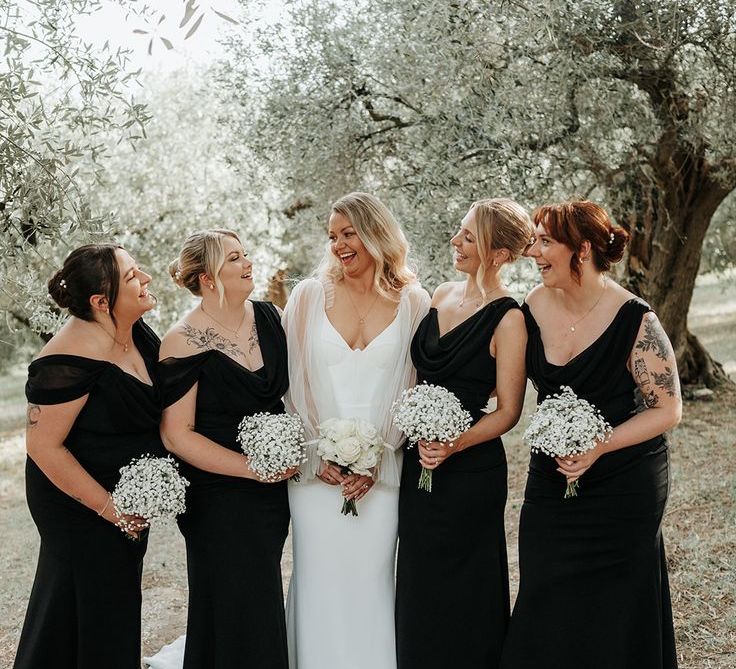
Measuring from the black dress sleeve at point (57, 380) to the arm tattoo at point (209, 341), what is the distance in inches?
21.8

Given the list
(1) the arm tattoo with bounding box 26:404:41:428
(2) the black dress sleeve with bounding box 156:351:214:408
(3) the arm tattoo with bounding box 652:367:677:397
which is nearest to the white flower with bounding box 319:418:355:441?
(2) the black dress sleeve with bounding box 156:351:214:408

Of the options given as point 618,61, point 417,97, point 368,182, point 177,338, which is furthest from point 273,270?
point 177,338

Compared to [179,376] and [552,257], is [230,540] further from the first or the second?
[552,257]

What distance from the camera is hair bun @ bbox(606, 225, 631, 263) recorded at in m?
4.32

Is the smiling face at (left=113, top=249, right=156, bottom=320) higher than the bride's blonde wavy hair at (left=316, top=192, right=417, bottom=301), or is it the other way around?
the bride's blonde wavy hair at (left=316, top=192, right=417, bottom=301)

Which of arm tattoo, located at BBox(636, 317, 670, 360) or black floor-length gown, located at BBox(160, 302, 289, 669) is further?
black floor-length gown, located at BBox(160, 302, 289, 669)

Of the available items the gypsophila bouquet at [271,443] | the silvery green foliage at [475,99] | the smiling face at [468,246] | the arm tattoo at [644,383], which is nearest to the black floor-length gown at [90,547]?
the gypsophila bouquet at [271,443]

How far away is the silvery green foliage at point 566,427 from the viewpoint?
158 inches

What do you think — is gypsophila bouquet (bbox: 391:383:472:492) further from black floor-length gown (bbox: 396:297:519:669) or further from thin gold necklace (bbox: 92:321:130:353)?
thin gold necklace (bbox: 92:321:130:353)

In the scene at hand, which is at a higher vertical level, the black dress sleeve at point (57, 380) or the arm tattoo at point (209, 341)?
the arm tattoo at point (209, 341)

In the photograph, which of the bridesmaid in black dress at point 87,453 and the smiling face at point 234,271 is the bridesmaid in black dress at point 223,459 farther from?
the bridesmaid in black dress at point 87,453

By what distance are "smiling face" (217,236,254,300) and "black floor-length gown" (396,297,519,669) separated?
3.32 ft

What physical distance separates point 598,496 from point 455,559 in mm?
823

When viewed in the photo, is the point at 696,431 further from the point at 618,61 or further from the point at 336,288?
the point at 336,288
